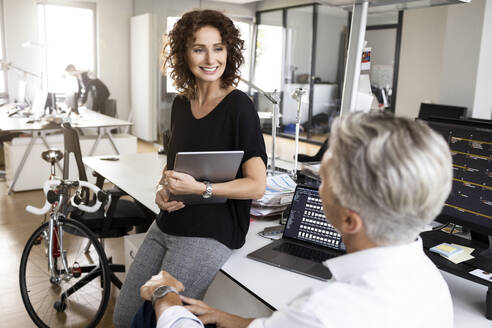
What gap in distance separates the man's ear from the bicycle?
5.31 feet

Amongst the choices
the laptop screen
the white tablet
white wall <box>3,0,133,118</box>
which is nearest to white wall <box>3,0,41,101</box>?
white wall <box>3,0,133,118</box>

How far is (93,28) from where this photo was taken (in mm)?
8516

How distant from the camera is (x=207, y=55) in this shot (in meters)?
1.61

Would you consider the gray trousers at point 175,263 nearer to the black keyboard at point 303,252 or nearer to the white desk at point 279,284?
the white desk at point 279,284

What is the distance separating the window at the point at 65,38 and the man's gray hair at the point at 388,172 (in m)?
8.13

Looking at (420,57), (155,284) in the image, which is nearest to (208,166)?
(155,284)

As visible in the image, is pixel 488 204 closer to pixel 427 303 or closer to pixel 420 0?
pixel 427 303

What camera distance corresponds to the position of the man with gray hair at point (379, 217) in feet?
2.37

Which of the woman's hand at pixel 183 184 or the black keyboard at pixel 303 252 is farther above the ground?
the woman's hand at pixel 183 184

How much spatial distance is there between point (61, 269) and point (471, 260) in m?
1.92

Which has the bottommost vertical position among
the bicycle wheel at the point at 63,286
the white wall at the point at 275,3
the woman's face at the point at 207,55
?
the bicycle wheel at the point at 63,286

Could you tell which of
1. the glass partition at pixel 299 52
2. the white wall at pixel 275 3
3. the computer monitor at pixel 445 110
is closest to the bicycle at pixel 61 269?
the computer monitor at pixel 445 110

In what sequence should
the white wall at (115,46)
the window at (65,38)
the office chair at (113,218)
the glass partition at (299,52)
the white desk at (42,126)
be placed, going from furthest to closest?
1. the glass partition at (299,52)
2. the white wall at (115,46)
3. the window at (65,38)
4. the white desk at (42,126)
5. the office chair at (113,218)

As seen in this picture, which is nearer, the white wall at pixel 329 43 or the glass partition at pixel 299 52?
the white wall at pixel 329 43
